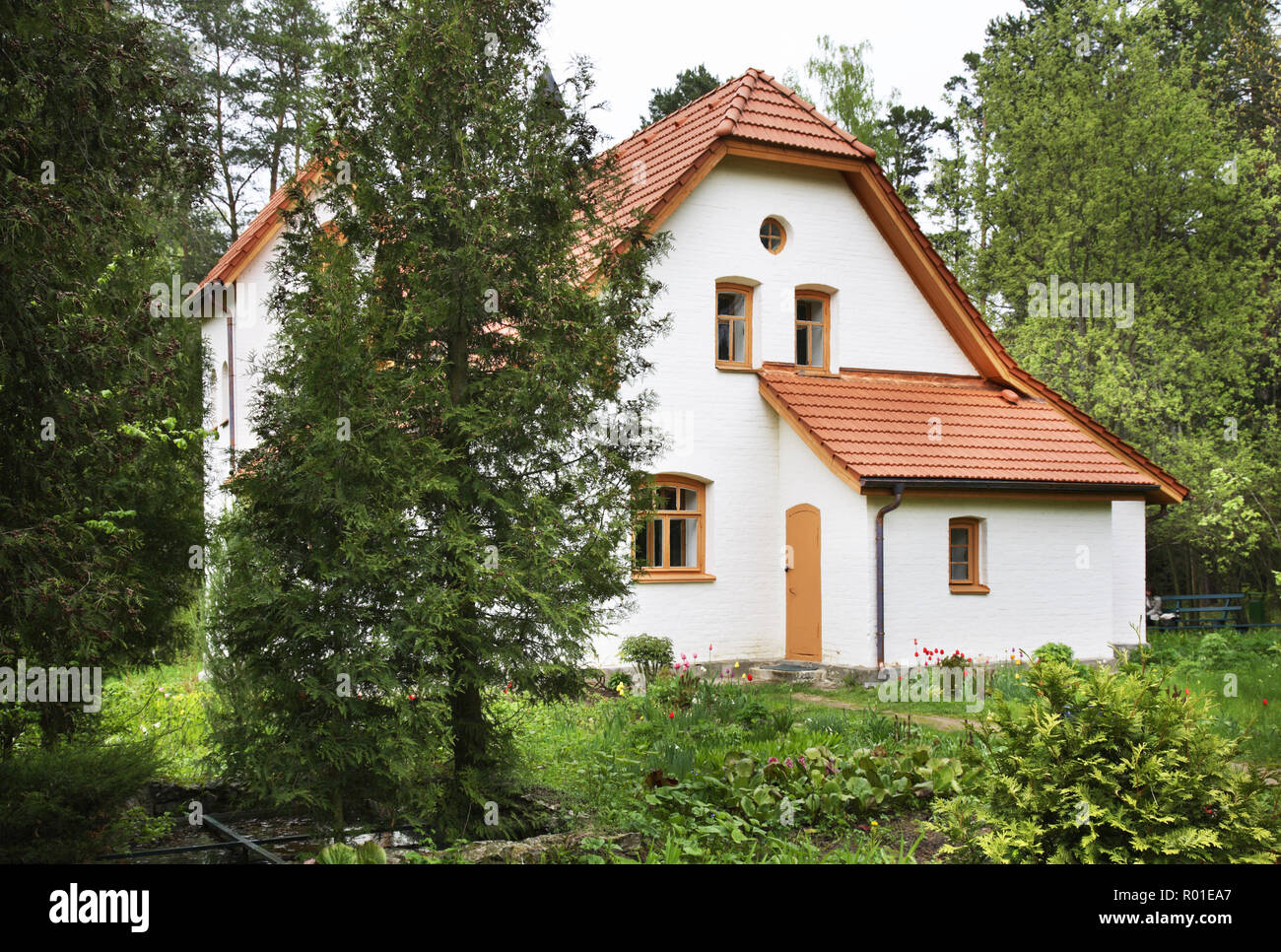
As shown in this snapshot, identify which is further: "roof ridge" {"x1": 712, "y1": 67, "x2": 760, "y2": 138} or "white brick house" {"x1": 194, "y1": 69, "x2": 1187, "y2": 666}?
"roof ridge" {"x1": 712, "y1": 67, "x2": 760, "y2": 138}

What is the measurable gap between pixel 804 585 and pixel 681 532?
2029mm

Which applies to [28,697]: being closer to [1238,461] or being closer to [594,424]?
[594,424]

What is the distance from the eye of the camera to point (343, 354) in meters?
6.14

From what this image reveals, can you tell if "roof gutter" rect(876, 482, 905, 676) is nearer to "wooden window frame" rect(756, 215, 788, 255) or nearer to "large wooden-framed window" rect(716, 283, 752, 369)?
"large wooden-framed window" rect(716, 283, 752, 369)

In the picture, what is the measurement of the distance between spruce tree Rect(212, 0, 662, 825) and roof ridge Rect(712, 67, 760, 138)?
350 inches

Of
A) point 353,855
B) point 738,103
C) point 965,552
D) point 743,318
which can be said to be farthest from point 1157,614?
point 353,855

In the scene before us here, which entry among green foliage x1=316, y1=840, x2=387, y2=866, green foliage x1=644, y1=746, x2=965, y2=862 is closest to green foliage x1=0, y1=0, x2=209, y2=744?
green foliage x1=316, y1=840, x2=387, y2=866

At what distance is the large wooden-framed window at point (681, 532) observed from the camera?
16.1 meters

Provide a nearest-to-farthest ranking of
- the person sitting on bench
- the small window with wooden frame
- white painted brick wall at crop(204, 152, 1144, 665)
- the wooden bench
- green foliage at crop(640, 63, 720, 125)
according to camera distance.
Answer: white painted brick wall at crop(204, 152, 1144, 665) → the small window with wooden frame → the person sitting on bench → the wooden bench → green foliage at crop(640, 63, 720, 125)

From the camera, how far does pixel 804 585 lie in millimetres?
16125

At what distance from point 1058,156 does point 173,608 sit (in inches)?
946

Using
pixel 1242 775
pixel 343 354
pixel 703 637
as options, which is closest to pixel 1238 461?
pixel 703 637

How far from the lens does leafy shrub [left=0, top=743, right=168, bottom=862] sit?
5.75 meters

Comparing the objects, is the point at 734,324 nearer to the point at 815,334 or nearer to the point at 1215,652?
the point at 815,334
